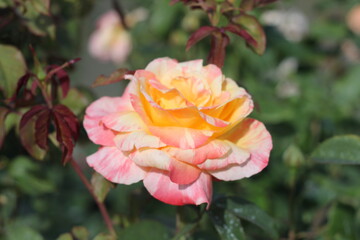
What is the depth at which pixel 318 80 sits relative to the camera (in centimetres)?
173

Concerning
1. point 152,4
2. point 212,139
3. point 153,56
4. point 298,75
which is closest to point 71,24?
point 153,56

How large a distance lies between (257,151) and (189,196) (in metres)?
0.09

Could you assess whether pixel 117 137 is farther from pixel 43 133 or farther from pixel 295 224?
pixel 295 224

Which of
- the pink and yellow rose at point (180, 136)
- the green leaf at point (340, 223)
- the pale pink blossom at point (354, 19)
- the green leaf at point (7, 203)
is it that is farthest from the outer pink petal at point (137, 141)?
the pale pink blossom at point (354, 19)

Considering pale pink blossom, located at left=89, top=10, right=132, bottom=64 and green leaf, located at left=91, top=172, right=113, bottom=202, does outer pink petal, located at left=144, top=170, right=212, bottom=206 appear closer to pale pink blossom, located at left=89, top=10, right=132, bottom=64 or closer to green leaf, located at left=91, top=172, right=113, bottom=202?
green leaf, located at left=91, top=172, right=113, bottom=202

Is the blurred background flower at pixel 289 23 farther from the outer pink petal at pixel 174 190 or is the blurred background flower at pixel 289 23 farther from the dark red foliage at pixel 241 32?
the outer pink petal at pixel 174 190

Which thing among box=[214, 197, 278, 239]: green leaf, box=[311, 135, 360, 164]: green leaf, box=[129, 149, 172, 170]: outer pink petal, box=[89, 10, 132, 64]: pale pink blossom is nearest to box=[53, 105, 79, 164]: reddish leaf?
box=[129, 149, 172, 170]: outer pink petal

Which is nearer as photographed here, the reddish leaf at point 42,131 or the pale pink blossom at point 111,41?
the reddish leaf at point 42,131

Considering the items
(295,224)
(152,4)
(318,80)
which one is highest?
(152,4)

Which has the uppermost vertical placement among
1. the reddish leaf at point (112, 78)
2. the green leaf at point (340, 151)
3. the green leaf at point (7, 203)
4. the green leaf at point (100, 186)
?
the reddish leaf at point (112, 78)

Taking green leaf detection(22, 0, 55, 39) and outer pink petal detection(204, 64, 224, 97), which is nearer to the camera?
outer pink petal detection(204, 64, 224, 97)

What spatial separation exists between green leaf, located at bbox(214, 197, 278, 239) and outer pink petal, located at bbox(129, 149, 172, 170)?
0.56 feet

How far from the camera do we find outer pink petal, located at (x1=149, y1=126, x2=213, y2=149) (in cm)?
57

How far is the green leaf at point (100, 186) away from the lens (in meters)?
0.68
